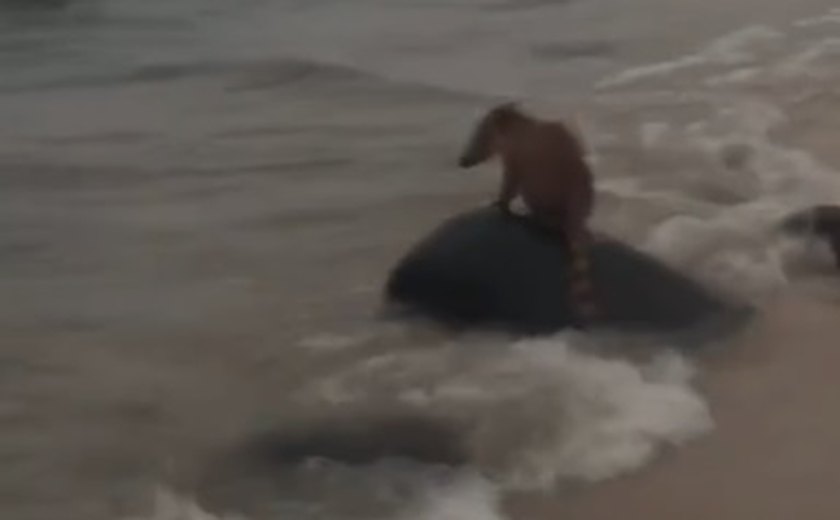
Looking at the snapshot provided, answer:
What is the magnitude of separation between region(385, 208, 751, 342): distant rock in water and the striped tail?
0.10 feet

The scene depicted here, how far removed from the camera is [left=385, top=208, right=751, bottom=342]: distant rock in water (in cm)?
761

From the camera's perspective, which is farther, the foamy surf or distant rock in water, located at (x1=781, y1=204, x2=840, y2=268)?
distant rock in water, located at (x1=781, y1=204, x2=840, y2=268)

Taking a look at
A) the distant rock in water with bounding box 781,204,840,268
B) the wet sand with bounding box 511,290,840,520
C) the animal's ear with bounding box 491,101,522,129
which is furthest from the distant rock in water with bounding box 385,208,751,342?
the distant rock in water with bounding box 781,204,840,268

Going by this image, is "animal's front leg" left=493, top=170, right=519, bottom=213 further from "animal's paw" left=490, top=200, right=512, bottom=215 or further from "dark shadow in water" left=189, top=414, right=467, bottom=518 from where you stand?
"dark shadow in water" left=189, top=414, right=467, bottom=518

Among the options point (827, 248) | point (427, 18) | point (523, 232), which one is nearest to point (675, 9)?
point (427, 18)

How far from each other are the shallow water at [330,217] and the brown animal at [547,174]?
571mm

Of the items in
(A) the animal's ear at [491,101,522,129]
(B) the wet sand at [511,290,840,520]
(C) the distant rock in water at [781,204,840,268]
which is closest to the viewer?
(B) the wet sand at [511,290,840,520]

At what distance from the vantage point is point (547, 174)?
8.00 metres

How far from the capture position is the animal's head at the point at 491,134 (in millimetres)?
8211

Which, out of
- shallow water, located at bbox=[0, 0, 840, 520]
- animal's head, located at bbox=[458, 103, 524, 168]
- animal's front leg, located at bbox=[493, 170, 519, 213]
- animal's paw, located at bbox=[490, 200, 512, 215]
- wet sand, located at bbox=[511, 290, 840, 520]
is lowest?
shallow water, located at bbox=[0, 0, 840, 520]

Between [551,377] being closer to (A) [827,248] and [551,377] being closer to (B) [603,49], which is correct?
(A) [827,248]

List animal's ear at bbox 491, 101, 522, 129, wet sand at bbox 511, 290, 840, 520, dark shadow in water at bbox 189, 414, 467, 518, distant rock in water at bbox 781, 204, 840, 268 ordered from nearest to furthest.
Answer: wet sand at bbox 511, 290, 840, 520, dark shadow in water at bbox 189, 414, 467, 518, animal's ear at bbox 491, 101, 522, 129, distant rock in water at bbox 781, 204, 840, 268

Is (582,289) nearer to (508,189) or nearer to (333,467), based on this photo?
(508,189)

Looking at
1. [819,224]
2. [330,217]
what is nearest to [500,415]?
[819,224]
